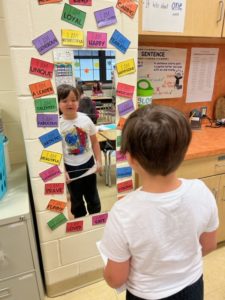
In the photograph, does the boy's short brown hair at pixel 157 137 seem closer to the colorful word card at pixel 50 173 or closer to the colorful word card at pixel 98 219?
the colorful word card at pixel 50 173

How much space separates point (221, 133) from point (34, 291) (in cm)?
170

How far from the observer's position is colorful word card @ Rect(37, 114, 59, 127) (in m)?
1.15

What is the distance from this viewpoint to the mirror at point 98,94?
1147 millimetres

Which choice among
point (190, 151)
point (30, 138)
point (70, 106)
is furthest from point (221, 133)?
point (30, 138)

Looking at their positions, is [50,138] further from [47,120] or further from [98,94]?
[98,94]

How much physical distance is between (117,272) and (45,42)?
97 cm

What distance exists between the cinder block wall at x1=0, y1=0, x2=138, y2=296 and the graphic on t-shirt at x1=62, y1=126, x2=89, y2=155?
0.21 ft

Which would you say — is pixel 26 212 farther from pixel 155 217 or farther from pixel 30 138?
pixel 155 217

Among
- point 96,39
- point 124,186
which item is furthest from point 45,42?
point 124,186

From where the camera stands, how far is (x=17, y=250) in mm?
1247

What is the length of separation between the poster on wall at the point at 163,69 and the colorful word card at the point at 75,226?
114cm

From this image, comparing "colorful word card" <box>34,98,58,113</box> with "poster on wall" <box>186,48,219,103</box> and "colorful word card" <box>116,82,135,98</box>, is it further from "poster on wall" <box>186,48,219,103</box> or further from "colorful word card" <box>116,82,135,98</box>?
"poster on wall" <box>186,48,219,103</box>

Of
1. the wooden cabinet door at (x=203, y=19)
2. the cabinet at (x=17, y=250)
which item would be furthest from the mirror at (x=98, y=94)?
the wooden cabinet door at (x=203, y=19)

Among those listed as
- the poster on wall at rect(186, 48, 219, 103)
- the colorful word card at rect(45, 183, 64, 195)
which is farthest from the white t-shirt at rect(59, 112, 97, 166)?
the poster on wall at rect(186, 48, 219, 103)
